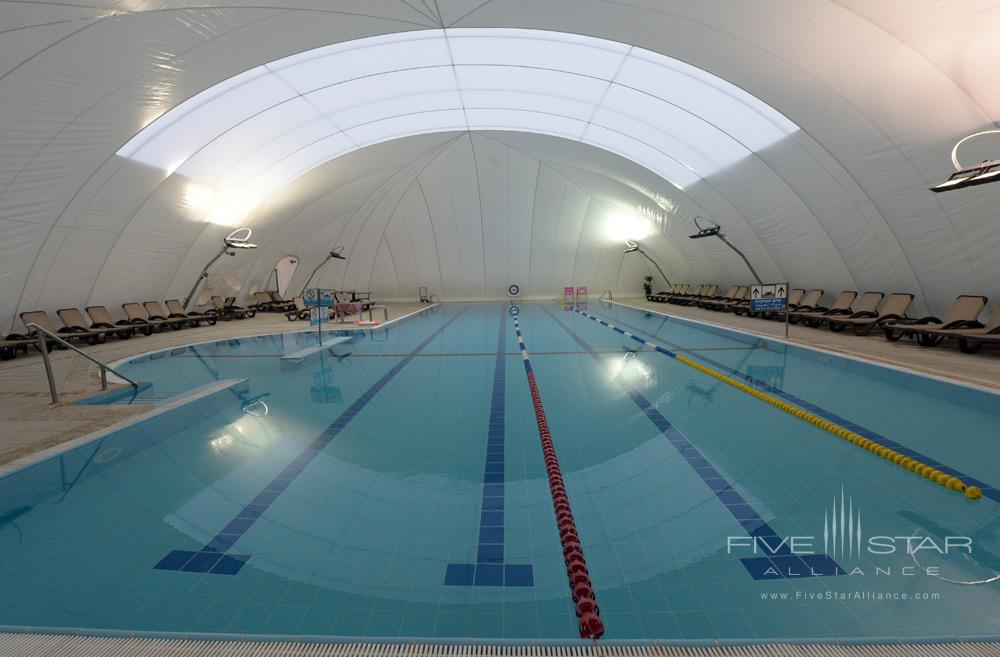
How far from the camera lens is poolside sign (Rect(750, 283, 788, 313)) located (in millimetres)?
9836

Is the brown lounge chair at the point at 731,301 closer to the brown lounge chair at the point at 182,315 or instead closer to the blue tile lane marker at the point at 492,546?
the blue tile lane marker at the point at 492,546

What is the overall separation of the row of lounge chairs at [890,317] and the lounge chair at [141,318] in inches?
662

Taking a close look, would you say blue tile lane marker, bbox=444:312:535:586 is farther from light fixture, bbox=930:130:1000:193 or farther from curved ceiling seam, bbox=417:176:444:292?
curved ceiling seam, bbox=417:176:444:292

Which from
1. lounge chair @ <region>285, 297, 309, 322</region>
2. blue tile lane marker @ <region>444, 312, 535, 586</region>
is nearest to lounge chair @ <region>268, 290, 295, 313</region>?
lounge chair @ <region>285, 297, 309, 322</region>

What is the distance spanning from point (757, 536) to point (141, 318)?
16699mm

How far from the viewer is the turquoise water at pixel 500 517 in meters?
2.41

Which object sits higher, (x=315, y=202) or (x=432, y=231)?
(x=315, y=202)

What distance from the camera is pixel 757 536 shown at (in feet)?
10.0

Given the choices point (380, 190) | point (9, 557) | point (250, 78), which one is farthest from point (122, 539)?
point (380, 190)

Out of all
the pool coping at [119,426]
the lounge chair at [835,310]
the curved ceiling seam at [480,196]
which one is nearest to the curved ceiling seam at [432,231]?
the curved ceiling seam at [480,196]

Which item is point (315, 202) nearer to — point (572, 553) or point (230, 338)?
point (230, 338)

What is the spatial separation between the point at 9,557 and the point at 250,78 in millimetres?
10904

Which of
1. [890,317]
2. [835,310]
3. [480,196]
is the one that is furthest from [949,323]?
[480,196]

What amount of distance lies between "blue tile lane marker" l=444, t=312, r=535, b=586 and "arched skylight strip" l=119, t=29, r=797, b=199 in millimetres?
9785
